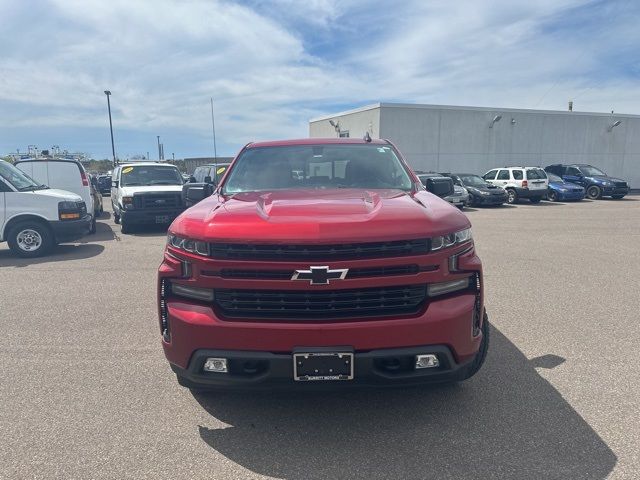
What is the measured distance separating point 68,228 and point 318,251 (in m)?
8.29

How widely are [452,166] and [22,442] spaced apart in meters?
26.8

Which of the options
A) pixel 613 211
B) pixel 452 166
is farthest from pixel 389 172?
pixel 452 166

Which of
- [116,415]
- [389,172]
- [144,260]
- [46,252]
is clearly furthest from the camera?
[46,252]

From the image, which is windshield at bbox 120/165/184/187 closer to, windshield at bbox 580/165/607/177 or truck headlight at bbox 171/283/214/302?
truck headlight at bbox 171/283/214/302

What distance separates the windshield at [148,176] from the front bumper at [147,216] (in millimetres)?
1289

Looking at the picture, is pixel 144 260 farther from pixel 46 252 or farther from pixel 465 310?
pixel 465 310

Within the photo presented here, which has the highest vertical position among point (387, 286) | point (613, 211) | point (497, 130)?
point (497, 130)

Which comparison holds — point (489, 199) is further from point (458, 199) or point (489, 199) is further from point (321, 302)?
point (321, 302)

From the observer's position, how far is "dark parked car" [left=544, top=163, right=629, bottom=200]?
2306 centimetres

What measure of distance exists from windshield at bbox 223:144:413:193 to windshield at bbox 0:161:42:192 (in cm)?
670

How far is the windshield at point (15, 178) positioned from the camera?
29.0ft

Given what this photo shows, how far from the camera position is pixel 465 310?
2684mm

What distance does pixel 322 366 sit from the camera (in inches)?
103

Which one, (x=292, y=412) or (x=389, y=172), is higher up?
(x=389, y=172)
